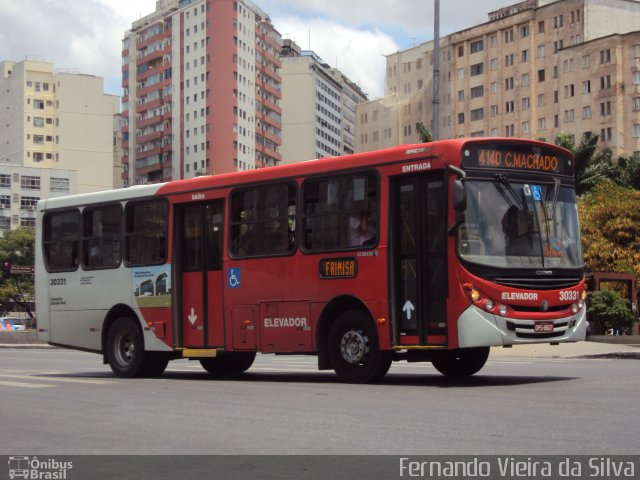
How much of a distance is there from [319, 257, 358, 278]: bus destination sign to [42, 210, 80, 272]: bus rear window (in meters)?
6.38

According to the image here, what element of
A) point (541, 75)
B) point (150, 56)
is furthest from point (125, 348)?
point (150, 56)

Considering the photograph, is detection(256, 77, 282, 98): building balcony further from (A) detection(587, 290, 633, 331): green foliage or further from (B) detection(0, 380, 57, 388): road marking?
A: (B) detection(0, 380, 57, 388): road marking

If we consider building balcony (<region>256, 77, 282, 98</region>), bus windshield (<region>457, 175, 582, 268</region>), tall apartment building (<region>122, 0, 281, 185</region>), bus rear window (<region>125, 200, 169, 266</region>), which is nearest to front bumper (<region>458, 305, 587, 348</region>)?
bus windshield (<region>457, 175, 582, 268</region>)

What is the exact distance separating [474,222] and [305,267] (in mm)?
3049

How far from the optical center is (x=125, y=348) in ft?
64.4

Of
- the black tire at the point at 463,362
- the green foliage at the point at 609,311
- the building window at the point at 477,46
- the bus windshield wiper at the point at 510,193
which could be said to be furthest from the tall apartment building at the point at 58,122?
the bus windshield wiper at the point at 510,193

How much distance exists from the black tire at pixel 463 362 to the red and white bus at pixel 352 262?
0.02m

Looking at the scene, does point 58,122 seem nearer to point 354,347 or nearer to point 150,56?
point 150,56

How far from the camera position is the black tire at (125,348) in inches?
A: 755

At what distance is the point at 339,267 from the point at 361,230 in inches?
26.8

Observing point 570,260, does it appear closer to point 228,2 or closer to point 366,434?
point 366,434

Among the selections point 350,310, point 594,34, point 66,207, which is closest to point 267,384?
point 350,310

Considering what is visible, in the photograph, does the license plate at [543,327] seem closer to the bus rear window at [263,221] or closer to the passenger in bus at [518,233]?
the passenger in bus at [518,233]
